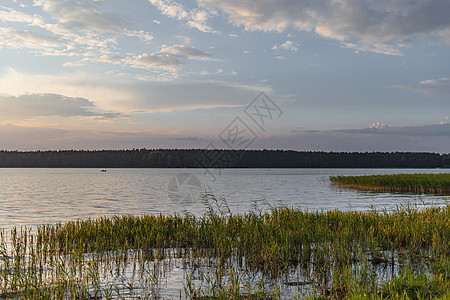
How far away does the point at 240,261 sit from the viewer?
1073 cm

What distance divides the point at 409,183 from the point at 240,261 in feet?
143

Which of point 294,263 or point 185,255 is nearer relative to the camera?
point 294,263

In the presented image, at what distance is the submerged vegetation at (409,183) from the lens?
44.2 m

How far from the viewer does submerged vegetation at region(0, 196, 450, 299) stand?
7.66m

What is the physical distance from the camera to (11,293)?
7.94 m

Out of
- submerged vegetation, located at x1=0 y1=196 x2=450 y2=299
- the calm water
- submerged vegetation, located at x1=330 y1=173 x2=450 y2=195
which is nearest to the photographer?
submerged vegetation, located at x1=0 y1=196 x2=450 y2=299

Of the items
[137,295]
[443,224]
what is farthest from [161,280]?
[443,224]

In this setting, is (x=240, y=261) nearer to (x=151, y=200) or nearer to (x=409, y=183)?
(x=151, y=200)

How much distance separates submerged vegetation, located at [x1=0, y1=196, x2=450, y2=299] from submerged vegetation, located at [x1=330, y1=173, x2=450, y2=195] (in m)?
33.9

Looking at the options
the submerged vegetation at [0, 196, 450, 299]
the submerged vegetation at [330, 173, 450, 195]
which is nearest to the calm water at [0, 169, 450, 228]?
the submerged vegetation at [330, 173, 450, 195]

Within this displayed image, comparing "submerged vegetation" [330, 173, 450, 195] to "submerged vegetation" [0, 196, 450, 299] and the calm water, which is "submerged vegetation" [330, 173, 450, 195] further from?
"submerged vegetation" [0, 196, 450, 299]

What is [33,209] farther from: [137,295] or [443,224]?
[443,224]

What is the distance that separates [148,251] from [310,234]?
5.66 m

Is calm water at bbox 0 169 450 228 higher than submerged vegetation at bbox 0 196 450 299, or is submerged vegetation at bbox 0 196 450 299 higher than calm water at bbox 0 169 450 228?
submerged vegetation at bbox 0 196 450 299
